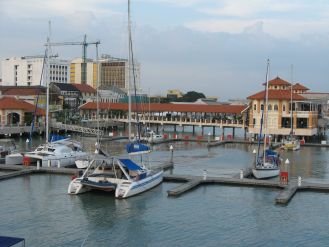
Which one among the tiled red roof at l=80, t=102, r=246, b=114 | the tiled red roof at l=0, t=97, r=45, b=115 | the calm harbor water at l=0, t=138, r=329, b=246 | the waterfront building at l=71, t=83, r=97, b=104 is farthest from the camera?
the waterfront building at l=71, t=83, r=97, b=104

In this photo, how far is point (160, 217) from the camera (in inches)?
1081

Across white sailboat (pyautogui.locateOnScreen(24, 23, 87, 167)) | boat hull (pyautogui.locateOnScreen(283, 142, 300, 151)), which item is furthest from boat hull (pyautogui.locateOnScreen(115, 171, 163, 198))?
boat hull (pyautogui.locateOnScreen(283, 142, 300, 151))

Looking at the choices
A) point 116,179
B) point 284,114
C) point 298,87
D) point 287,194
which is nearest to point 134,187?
point 116,179

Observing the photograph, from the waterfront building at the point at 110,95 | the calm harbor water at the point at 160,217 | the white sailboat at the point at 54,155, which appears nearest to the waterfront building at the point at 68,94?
the waterfront building at the point at 110,95

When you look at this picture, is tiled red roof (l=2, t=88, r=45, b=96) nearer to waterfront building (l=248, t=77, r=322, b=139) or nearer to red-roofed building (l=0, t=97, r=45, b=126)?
red-roofed building (l=0, t=97, r=45, b=126)

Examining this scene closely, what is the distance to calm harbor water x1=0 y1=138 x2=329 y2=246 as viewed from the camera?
930 inches

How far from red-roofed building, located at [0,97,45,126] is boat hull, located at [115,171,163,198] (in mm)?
49536

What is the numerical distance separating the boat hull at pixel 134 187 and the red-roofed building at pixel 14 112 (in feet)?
163

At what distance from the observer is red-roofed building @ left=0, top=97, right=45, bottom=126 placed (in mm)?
79062

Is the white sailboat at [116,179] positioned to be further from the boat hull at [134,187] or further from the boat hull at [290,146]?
the boat hull at [290,146]

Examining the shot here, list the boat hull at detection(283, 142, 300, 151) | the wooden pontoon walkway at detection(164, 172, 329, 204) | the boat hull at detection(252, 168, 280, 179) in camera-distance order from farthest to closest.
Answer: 1. the boat hull at detection(283, 142, 300, 151)
2. the boat hull at detection(252, 168, 280, 179)
3. the wooden pontoon walkway at detection(164, 172, 329, 204)

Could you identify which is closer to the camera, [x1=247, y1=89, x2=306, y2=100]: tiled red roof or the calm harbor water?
the calm harbor water

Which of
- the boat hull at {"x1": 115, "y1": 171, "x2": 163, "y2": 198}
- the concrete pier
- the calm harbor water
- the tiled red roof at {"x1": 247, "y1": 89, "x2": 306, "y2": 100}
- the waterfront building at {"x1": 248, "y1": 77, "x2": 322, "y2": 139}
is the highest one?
the tiled red roof at {"x1": 247, "y1": 89, "x2": 306, "y2": 100}

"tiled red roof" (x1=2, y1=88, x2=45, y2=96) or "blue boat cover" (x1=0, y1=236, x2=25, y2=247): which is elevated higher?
"tiled red roof" (x1=2, y1=88, x2=45, y2=96)
